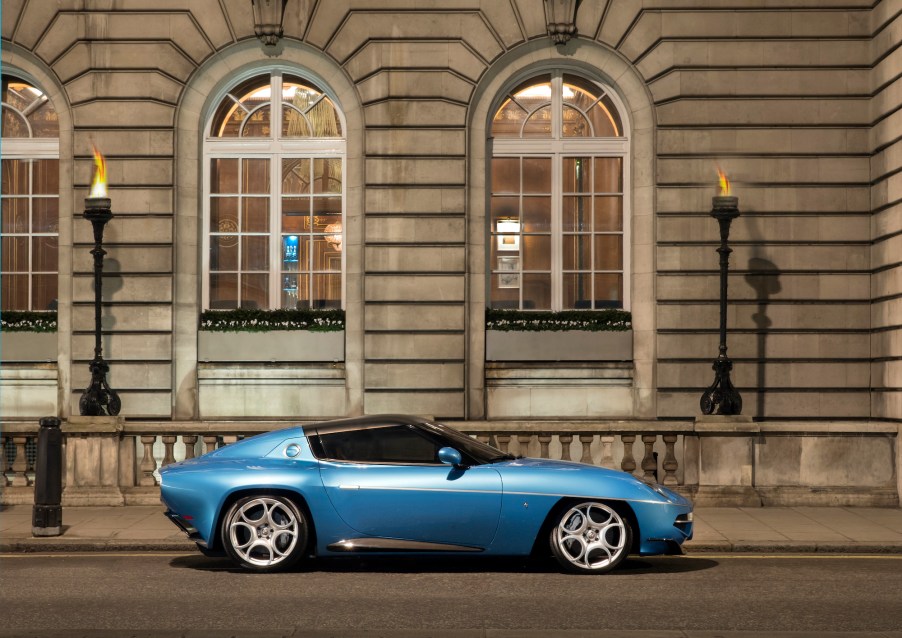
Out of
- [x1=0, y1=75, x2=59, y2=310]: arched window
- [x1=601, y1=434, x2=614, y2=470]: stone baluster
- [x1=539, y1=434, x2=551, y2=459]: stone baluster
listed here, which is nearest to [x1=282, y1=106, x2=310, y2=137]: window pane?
[x1=0, y1=75, x2=59, y2=310]: arched window

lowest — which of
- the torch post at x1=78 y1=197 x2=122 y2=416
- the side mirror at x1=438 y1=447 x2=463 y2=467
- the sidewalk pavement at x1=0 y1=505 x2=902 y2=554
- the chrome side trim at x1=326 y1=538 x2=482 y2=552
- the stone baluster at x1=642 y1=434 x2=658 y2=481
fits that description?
the sidewalk pavement at x1=0 y1=505 x2=902 y2=554

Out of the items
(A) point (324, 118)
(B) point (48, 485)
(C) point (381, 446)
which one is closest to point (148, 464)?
(B) point (48, 485)

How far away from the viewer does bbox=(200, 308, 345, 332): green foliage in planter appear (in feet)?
64.3

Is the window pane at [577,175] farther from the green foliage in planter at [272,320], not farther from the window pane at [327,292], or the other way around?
the green foliage in planter at [272,320]

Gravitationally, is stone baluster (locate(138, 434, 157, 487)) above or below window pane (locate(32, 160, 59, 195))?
below

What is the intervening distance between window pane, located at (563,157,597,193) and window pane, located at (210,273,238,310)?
16.9 feet

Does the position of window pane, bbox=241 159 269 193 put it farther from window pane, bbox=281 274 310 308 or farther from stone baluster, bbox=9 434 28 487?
stone baluster, bbox=9 434 28 487

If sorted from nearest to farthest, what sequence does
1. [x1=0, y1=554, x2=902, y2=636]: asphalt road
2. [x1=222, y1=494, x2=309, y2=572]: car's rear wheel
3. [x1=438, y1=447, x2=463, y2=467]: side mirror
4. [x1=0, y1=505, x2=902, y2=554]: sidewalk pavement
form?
[x1=0, y1=554, x2=902, y2=636]: asphalt road
[x1=438, y1=447, x2=463, y2=467]: side mirror
[x1=222, y1=494, x2=309, y2=572]: car's rear wheel
[x1=0, y1=505, x2=902, y2=554]: sidewalk pavement

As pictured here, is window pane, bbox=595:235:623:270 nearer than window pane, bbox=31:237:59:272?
Yes

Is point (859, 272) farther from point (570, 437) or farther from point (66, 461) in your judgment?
point (66, 461)

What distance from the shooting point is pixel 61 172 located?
64.3 feet

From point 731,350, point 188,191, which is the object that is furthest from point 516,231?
point 188,191

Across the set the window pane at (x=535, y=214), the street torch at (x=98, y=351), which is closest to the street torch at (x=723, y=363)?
the window pane at (x=535, y=214)

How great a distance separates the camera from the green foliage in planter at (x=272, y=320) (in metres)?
19.6
